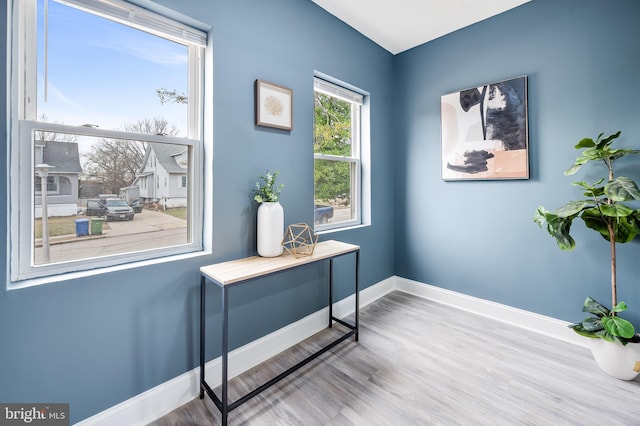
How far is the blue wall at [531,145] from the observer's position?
2.06m

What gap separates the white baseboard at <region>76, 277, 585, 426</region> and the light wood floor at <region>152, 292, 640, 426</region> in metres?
0.07

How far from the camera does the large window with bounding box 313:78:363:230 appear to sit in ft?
8.58

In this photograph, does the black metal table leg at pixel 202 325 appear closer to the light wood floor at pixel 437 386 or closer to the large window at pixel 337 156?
the light wood floor at pixel 437 386

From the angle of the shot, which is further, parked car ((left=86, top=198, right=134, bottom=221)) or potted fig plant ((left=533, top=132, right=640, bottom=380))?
potted fig plant ((left=533, top=132, right=640, bottom=380))

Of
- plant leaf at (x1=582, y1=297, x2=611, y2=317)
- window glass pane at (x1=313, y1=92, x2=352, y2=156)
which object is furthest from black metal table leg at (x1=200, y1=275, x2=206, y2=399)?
plant leaf at (x1=582, y1=297, x2=611, y2=317)

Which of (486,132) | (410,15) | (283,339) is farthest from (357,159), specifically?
(283,339)


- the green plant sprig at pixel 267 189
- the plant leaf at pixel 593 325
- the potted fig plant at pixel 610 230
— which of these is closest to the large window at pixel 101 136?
the green plant sprig at pixel 267 189

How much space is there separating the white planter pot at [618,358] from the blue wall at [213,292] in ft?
5.94

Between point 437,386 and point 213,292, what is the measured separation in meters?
1.53

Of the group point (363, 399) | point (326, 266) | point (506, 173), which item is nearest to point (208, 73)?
point (326, 266)

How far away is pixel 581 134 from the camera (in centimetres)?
218

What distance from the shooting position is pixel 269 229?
184 centimetres

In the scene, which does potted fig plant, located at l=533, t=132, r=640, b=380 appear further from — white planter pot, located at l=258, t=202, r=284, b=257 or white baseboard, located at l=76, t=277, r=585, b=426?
white planter pot, located at l=258, t=202, r=284, b=257

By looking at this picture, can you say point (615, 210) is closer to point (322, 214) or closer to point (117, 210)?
point (322, 214)
